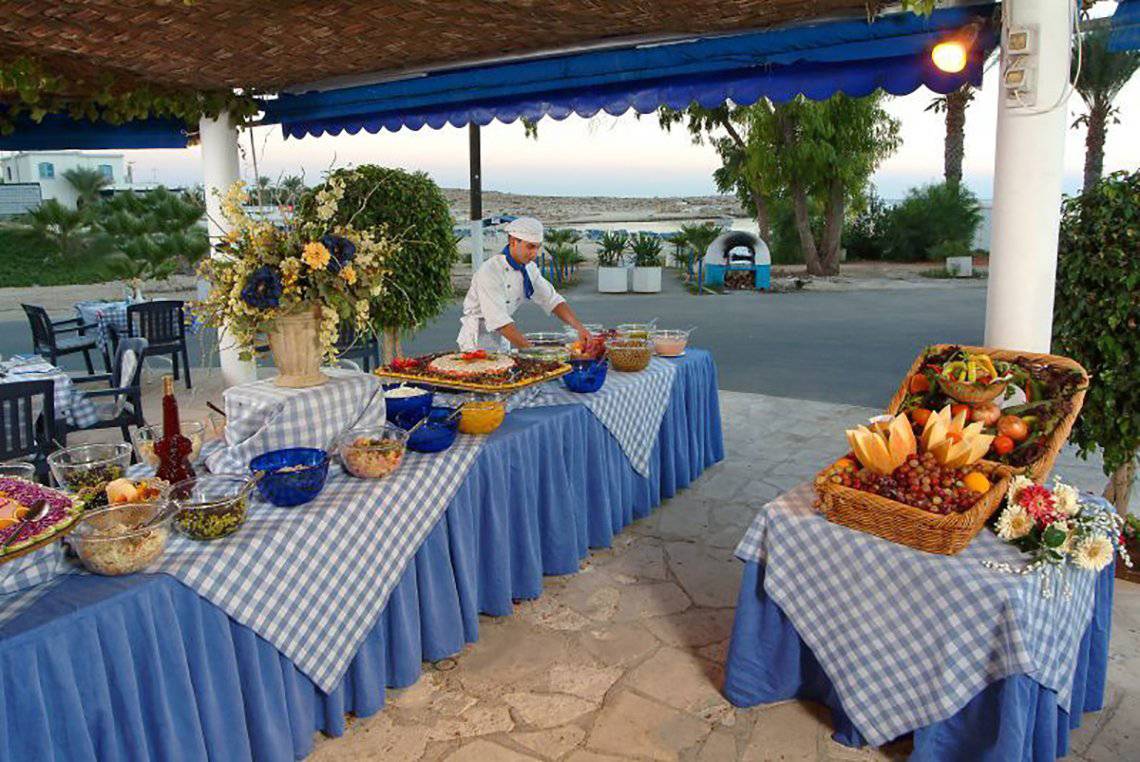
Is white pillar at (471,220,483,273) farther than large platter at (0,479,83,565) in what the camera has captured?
Yes

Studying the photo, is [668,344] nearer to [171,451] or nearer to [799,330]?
[171,451]

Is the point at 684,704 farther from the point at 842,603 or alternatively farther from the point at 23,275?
the point at 23,275

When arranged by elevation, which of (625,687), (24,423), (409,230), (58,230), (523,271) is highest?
(58,230)

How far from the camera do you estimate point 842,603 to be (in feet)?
8.55

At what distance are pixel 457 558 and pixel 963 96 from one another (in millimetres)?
23205

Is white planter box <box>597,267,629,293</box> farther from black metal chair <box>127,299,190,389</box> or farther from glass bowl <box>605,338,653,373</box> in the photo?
glass bowl <box>605,338,653,373</box>

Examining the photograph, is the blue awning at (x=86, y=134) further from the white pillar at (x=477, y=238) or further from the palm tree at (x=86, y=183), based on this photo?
the palm tree at (x=86, y=183)

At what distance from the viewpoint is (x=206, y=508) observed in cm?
241

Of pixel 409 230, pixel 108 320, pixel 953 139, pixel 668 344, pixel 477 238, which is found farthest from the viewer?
pixel 953 139

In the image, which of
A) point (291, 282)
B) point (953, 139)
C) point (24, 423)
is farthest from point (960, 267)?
point (291, 282)

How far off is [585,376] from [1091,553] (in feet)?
7.68

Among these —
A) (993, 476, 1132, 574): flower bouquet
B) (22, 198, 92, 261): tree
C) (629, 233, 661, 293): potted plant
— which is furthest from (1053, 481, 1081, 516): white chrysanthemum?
(22, 198, 92, 261): tree

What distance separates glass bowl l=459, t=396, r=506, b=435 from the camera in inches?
136

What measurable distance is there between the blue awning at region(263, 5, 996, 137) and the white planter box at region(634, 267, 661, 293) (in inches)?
421
